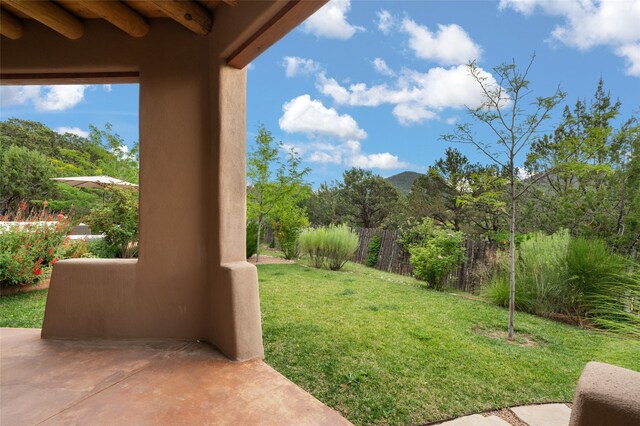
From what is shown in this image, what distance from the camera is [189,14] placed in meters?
2.34

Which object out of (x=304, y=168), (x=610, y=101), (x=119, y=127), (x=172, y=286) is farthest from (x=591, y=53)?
(x=119, y=127)

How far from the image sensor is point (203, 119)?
269 centimetres

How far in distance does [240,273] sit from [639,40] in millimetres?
15266

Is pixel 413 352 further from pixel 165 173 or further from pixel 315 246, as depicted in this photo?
pixel 315 246

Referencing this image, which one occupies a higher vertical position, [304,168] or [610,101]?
[610,101]

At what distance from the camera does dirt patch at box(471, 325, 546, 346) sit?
337 centimetres

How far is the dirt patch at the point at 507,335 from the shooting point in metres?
3.37

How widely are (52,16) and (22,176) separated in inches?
706

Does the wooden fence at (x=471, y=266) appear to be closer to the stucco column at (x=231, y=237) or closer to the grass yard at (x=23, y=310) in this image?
the stucco column at (x=231, y=237)

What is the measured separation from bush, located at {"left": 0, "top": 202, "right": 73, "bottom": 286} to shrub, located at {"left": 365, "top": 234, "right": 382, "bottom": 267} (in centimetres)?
725

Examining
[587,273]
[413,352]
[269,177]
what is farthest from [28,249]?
[587,273]

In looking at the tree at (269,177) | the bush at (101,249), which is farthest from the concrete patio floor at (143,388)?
the tree at (269,177)

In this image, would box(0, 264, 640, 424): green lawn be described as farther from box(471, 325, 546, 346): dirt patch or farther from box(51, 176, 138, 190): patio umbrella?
box(51, 176, 138, 190): patio umbrella

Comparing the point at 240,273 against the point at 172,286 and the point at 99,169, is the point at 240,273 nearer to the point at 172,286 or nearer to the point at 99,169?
the point at 172,286
